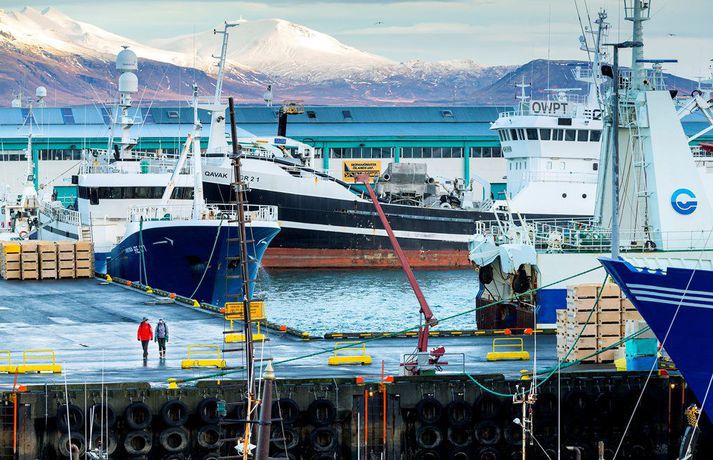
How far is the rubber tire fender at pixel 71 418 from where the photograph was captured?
29.8 meters

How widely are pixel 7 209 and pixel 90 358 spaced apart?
45.6 m

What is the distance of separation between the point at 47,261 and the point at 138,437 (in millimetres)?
28677

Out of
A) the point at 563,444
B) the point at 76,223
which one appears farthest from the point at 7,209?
the point at 563,444

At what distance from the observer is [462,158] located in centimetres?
11162

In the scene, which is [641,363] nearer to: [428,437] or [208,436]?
[428,437]

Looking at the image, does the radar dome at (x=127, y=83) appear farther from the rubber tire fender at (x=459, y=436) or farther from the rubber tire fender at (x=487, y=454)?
the rubber tire fender at (x=487, y=454)

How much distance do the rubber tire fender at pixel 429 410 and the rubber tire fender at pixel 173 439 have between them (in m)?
4.99

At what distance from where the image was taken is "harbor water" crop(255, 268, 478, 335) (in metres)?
57.2

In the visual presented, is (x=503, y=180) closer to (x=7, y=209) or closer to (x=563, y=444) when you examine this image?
(x=7, y=209)

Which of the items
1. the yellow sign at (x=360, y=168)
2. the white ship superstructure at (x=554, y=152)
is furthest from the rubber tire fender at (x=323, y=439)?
the yellow sign at (x=360, y=168)

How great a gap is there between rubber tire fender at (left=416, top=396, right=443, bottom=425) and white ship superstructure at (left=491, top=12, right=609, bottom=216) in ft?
149

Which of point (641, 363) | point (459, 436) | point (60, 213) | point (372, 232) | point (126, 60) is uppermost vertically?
point (126, 60)

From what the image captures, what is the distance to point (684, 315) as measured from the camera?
29531 millimetres

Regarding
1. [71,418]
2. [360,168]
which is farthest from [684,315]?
[360,168]
